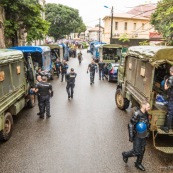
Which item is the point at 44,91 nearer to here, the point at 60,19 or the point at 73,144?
the point at 73,144

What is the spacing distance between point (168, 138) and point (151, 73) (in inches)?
98.3

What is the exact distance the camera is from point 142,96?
744 centimetres

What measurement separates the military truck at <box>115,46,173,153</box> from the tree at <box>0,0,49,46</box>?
11689mm

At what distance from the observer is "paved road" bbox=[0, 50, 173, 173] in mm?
6004

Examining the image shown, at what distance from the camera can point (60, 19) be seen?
52.6 m

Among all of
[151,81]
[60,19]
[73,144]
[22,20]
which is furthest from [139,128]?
[60,19]

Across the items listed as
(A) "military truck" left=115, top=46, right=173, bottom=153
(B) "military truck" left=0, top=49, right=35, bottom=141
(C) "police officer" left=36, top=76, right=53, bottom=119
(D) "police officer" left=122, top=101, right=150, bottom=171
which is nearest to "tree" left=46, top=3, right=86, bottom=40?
(B) "military truck" left=0, top=49, right=35, bottom=141

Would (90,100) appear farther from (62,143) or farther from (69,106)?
(62,143)

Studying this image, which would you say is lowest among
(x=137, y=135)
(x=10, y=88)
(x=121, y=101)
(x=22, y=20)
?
(x=121, y=101)

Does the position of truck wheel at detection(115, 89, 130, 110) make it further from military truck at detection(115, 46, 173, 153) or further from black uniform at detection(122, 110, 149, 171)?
black uniform at detection(122, 110, 149, 171)

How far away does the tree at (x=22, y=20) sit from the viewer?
18328 mm

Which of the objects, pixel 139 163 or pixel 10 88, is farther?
pixel 10 88

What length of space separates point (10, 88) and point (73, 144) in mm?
3014

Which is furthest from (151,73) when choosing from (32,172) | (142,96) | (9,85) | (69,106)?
(69,106)
